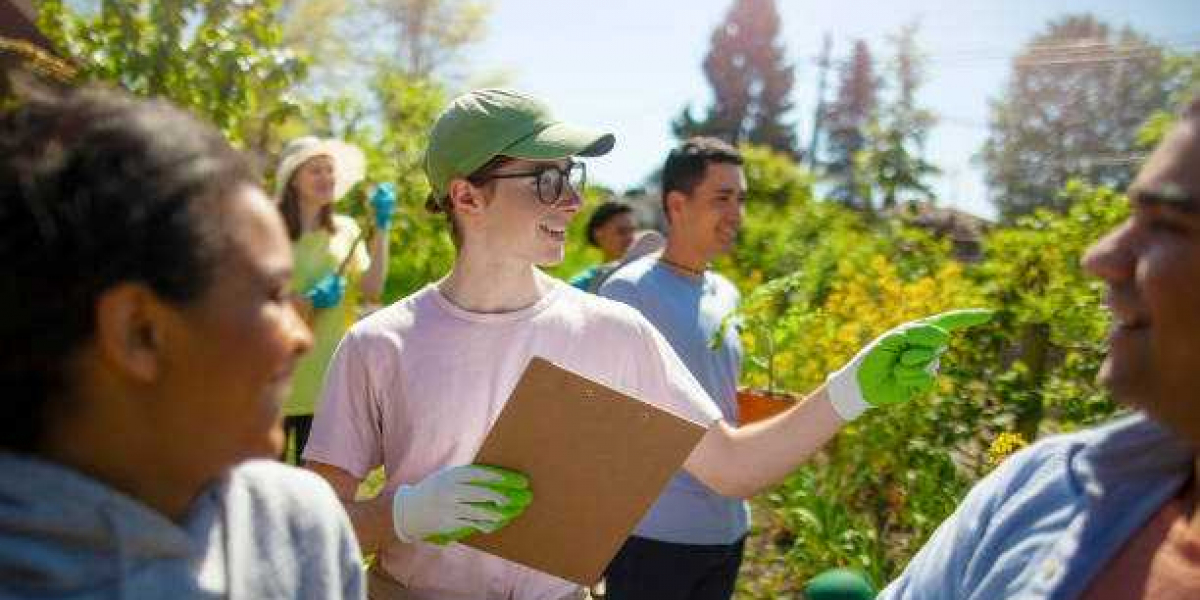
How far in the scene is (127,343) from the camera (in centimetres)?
97

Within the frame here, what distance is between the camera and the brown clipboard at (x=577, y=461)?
5.39 ft

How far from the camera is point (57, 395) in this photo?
0.99 metres

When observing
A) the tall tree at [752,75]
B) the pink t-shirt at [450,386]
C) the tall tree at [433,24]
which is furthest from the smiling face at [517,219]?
the tall tree at [752,75]

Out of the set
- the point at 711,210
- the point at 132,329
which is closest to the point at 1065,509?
the point at 132,329

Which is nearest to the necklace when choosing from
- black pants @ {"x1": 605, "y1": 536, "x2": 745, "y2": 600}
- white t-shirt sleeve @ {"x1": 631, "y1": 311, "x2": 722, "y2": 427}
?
black pants @ {"x1": 605, "y1": 536, "x2": 745, "y2": 600}

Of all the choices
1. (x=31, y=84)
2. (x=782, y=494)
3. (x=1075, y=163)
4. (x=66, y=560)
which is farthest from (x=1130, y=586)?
(x=1075, y=163)

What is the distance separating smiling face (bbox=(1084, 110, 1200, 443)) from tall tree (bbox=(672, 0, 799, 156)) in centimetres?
5082

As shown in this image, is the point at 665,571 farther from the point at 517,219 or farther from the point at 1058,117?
the point at 1058,117

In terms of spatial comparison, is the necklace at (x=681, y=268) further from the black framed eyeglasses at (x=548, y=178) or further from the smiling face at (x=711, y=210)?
the black framed eyeglasses at (x=548, y=178)

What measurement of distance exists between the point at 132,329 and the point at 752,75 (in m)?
54.2

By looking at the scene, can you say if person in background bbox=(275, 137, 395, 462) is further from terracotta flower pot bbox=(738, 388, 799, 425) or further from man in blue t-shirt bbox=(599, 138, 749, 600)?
terracotta flower pot bbox=(738, 388, 799, 425)

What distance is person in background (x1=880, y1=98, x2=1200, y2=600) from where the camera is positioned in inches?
39.6

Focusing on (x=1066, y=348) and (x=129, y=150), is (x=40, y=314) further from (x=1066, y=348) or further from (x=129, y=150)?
(x=1066, y=348)

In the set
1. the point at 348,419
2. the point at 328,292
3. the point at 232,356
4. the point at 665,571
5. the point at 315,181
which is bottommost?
the point at 665,571
